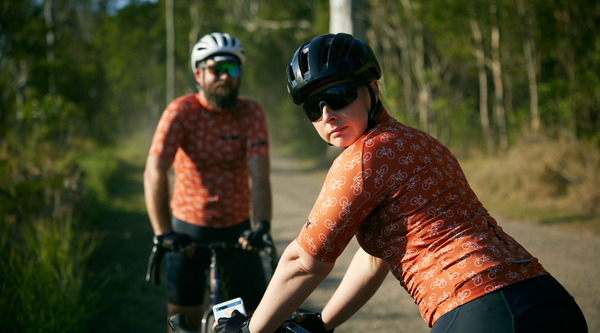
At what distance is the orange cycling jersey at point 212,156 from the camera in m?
2.84

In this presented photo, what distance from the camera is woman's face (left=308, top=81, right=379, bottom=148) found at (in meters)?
1.49

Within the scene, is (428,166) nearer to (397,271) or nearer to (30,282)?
(397,271)

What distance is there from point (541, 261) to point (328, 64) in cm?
520

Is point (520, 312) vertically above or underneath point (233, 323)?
above

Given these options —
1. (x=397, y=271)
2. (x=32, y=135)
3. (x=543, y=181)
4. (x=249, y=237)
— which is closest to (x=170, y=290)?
(x=249, y=237)

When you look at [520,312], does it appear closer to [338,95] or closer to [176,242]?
[338,95]

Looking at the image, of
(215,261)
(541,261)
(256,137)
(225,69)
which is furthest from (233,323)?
(541,261)

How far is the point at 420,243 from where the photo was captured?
1.33 metres

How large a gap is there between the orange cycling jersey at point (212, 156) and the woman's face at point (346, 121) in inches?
55.6

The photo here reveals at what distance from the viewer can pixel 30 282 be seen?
3023 mm

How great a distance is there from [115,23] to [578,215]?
38.1 metres

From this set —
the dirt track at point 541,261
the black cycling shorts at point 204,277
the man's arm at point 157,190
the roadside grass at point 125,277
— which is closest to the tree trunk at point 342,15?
the dirt track at point 541,261

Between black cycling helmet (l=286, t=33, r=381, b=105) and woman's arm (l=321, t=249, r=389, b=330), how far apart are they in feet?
2.23

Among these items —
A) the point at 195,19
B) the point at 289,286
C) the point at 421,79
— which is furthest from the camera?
the point at 195,19
